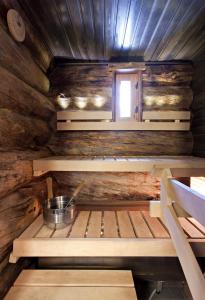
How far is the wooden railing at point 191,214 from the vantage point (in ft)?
2.91

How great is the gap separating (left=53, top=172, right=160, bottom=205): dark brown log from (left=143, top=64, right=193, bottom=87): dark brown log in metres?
1.32

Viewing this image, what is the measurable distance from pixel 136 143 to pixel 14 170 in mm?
1648

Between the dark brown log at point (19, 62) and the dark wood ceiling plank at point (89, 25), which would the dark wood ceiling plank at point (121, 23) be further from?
the dark brown log at point (19, 62)

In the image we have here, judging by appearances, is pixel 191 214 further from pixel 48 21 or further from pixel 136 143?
pixel 48 21

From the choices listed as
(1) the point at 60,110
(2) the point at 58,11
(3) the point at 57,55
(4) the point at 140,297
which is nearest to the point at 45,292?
(4) the point at 140,297

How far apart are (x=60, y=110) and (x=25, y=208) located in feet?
4.64

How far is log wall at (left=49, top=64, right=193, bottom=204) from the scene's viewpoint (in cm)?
262

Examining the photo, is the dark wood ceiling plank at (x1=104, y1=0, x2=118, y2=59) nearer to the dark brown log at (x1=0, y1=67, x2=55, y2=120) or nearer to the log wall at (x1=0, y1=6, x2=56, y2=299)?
the log wall at (x1=0, y1=6, x2=56, y2=299)

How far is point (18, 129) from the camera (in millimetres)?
1656

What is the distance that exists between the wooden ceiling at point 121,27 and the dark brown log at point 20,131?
926 mm

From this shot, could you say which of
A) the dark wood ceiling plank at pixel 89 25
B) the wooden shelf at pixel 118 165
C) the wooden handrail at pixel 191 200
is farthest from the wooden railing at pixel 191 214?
the dark wood ceiling plank at pixel 89 25

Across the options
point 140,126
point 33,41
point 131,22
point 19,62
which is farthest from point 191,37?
point 19,62

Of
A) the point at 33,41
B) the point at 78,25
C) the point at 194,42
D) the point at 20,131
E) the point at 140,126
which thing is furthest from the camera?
the point at 140,126

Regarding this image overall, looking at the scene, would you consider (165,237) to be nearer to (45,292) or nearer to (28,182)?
(45,292)
